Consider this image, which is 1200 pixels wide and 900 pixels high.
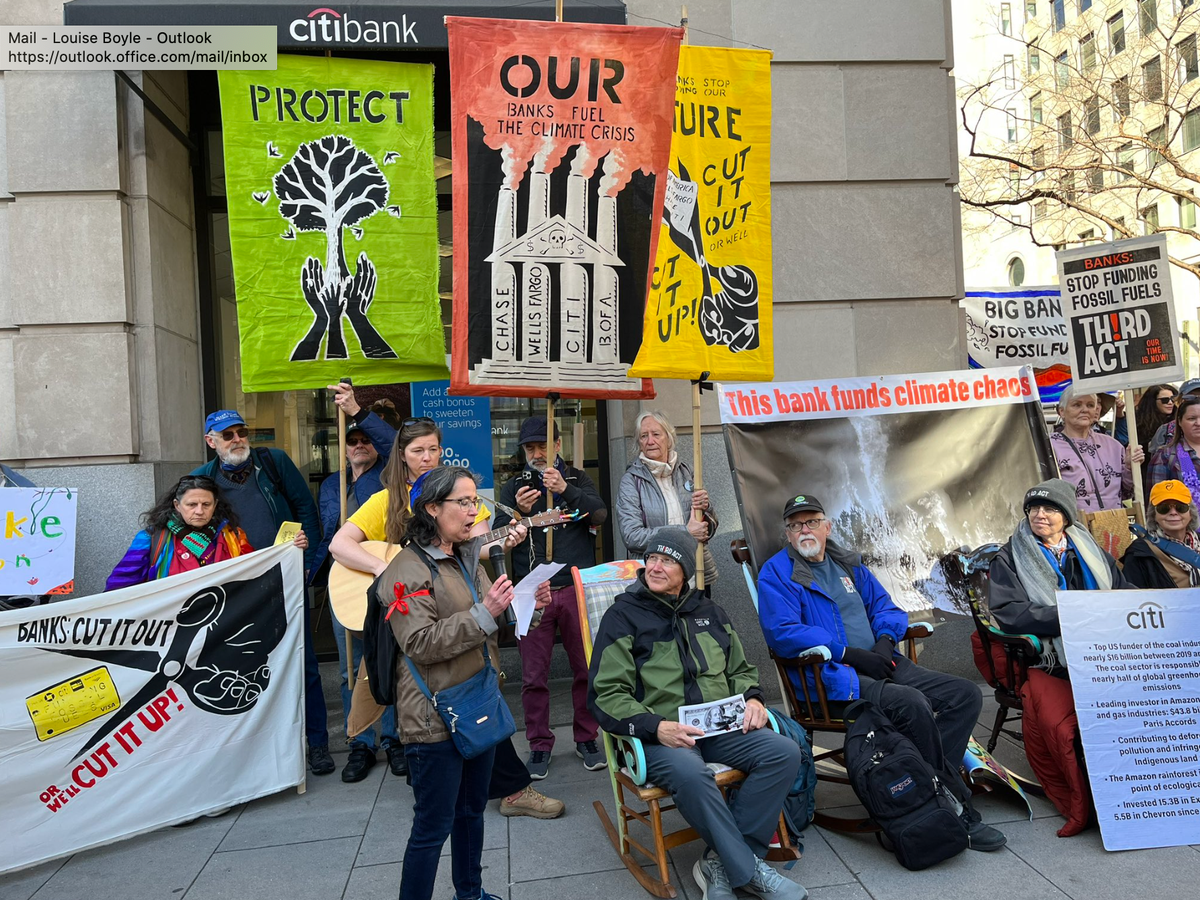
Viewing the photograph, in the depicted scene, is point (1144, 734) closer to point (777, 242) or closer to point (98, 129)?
point (777, 242)

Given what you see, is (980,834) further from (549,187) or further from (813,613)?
(549,187)

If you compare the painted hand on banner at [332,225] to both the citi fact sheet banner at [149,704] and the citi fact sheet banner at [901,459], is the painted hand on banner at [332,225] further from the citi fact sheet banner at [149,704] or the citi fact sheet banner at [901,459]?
the citi fact sheet banner at [901,459]

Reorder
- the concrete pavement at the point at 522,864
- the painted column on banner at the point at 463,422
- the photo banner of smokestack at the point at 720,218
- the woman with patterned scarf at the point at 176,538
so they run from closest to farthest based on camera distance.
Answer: the concrete pavement at the point at 522,864, the woman with patterned scarf at the point at 176,538, the photo banner of smokestack at the point at 720,218, the painted column on banner at the point at 463,422

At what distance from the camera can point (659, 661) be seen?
4.09 metres

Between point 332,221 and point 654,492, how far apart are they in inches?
101

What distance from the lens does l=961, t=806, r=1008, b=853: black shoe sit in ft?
13.3

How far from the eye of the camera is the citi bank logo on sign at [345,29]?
18.7 feet

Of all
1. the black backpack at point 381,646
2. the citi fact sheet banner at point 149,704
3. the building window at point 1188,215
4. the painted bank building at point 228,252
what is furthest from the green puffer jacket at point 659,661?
the building window at point 1188,215

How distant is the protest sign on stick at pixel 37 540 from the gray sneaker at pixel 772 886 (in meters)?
4.33

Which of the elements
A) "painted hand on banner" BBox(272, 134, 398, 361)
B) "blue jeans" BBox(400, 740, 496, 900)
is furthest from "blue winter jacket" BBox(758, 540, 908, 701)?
"painted hand on banner" BBox(272, 134, 398, 361)

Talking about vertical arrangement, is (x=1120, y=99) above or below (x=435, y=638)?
above

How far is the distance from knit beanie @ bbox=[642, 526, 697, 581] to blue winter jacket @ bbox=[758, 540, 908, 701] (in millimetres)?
609

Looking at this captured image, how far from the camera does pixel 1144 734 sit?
423cm

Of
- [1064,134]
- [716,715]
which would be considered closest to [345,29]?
[716,715]
